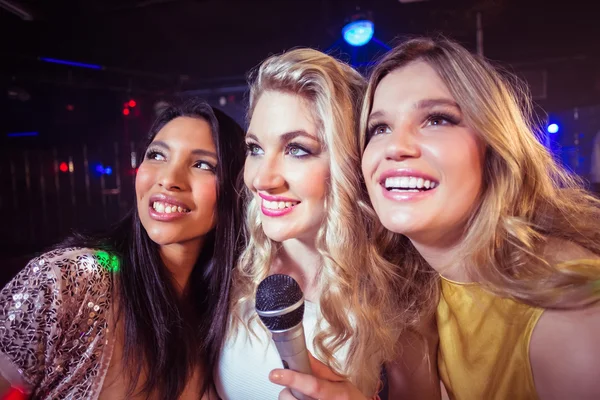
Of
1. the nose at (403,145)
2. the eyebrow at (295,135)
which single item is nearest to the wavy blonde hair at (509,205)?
the nose at (403,145)

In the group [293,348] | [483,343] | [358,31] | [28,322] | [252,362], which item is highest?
[358,31]

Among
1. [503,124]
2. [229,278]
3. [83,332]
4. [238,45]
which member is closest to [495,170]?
[503,124]

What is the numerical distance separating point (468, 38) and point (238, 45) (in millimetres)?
3214

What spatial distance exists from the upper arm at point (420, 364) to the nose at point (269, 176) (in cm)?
79

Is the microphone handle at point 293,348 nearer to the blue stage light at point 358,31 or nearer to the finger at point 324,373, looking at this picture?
the finger at point 324,373

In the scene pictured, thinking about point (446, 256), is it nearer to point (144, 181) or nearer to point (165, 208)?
point (165, 208)

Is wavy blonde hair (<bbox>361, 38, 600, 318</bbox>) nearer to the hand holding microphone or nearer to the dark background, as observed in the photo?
the hand holding microphone

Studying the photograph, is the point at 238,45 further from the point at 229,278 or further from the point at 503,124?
the point at 503,124

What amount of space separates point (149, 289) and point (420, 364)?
3.81ft

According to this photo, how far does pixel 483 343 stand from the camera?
4.24ft

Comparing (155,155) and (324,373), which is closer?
(324,373)

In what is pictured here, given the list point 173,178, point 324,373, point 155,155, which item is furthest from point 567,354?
point 155,155

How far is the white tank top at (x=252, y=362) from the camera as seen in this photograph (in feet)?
5.03

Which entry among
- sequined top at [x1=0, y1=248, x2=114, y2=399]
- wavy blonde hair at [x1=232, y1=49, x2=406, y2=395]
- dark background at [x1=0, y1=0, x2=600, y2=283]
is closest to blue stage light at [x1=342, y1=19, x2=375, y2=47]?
dark background at [x1=0, y1=0, x2=600, y2=283]
